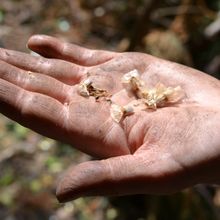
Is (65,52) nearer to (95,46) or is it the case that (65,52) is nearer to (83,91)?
(83,91)

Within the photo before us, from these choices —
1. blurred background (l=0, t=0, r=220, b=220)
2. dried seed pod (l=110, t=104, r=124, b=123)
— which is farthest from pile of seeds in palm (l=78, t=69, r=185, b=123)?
blurred background (l=0, t=0, r=220, b=220)

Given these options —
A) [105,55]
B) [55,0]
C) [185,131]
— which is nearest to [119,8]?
[55,0]

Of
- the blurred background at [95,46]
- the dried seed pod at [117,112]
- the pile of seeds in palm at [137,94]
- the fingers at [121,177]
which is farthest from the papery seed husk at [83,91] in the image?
the blurred background at [95,46]

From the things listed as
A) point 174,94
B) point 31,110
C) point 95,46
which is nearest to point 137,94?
point 174,94

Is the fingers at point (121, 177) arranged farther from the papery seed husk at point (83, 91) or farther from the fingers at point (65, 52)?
the fingers at point (65, 52)

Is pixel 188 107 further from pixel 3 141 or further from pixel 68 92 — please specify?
pixel 3 141

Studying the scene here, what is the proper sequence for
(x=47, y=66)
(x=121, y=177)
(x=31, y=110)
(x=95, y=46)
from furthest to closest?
1. (x=95, y=46)
2. (x=47, y=66)
3. (x=31, y=110)
4. (x=121, y=177)

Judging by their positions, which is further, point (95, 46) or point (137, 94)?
point (95, 46)
